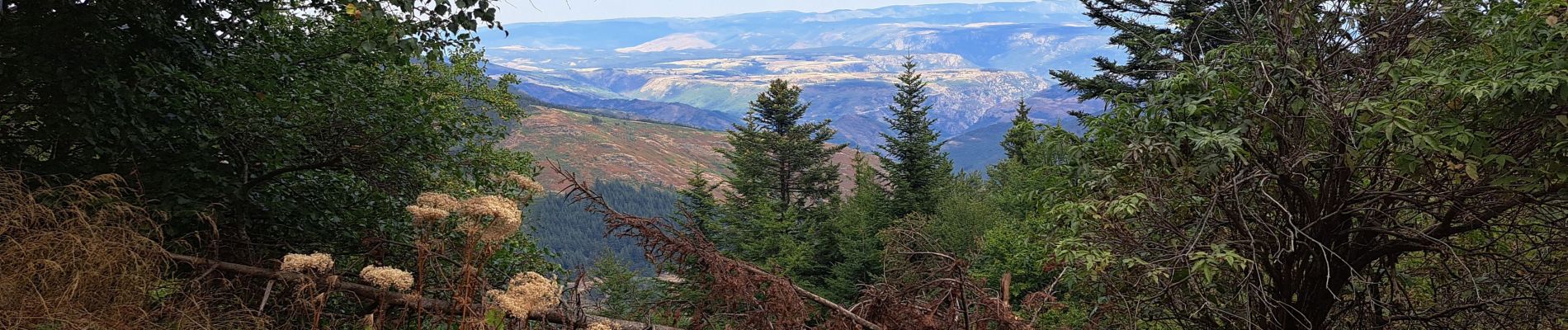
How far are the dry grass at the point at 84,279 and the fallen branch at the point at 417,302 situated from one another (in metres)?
0.23

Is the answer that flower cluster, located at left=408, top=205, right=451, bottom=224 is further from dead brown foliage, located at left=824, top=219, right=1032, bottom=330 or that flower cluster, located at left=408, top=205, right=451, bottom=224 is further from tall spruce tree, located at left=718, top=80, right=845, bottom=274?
tall spruce tree, located at left=718, top=80, right=845, bottom=274

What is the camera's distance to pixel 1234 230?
662 centimetres

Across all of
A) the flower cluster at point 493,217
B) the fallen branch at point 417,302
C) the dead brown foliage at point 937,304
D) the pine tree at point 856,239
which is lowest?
the pine tree at point 856,239

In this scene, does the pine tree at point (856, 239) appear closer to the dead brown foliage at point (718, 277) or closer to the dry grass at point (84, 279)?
the dead brown foliage at point (718, 277)

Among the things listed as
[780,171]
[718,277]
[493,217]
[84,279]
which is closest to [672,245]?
[718,277]

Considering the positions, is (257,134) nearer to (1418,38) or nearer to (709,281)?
(709,281)

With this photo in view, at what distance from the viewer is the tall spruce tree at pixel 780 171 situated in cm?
4272

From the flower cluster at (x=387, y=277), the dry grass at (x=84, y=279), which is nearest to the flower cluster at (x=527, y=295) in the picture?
the flower cluster at (x=387, y=277)

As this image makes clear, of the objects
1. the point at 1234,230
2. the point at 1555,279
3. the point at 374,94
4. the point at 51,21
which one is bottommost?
the point at 1555,279

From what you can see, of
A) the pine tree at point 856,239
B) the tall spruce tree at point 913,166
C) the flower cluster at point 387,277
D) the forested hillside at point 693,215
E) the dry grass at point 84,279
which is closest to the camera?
the flower cluster at point 387,277

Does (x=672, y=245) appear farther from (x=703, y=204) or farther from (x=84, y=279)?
(x=703, y=204)

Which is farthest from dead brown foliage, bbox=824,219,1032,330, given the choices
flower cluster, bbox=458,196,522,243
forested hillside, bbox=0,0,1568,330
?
flower cluster, bbox=458,196,522,243

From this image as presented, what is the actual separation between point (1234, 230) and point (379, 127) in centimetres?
754

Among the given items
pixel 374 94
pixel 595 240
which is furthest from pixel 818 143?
pixel 595 240
